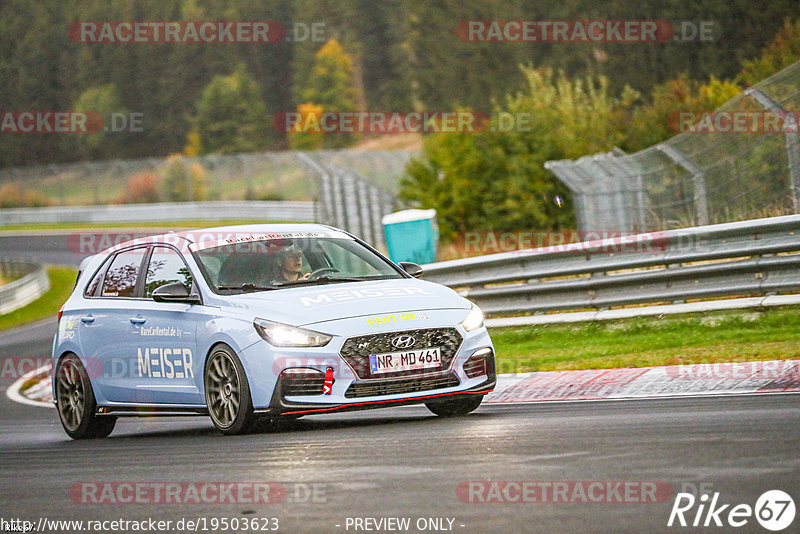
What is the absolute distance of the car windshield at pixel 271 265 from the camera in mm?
9758

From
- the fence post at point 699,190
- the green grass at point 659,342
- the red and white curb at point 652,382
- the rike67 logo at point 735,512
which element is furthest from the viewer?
the fence post at point 699,190

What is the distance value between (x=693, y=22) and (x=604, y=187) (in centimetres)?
3402

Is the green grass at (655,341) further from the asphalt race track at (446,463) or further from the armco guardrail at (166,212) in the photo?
the armco guardrail at (166,212)

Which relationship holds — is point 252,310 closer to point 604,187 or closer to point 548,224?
point 604,187

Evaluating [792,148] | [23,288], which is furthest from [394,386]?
[23,288]

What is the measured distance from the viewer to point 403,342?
353 inches

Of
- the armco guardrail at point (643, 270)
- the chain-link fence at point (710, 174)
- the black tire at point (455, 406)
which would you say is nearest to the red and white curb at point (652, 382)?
the black tire at point (455, 406)

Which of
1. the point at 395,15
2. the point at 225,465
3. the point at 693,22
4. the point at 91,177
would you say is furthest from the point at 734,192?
the point at 395,15

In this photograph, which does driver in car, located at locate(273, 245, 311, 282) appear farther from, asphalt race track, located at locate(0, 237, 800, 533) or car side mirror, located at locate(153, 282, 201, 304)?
asphalt race track, located at locate(0, 237, 800, 533)

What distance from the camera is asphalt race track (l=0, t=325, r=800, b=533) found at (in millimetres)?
5766

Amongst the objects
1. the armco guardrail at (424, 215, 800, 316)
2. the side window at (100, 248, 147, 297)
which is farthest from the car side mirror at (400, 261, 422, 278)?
the armco guardrail at (424, 215, 800, 316)

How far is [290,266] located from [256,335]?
118 cm

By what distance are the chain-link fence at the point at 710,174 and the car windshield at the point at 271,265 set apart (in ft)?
20.4

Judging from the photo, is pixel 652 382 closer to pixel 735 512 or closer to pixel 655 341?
pixel 655 341
